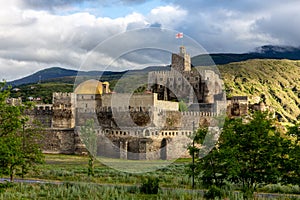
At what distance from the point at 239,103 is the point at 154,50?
4257cm

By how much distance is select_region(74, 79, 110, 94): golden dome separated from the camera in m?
70.4

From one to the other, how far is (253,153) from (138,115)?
34.2 meters

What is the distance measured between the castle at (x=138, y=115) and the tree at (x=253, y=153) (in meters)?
16.5

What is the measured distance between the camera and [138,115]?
5725 centimetres

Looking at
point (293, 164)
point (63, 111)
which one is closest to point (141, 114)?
point (63, 111)

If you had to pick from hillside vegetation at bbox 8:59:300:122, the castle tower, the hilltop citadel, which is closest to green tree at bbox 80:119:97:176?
the hilltop citadel

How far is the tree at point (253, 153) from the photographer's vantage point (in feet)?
76.4

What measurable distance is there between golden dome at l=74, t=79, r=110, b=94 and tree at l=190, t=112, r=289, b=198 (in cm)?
4748

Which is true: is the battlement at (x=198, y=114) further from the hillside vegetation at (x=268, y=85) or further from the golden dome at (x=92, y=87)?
the hillside vegetation at (x=268, y=85)

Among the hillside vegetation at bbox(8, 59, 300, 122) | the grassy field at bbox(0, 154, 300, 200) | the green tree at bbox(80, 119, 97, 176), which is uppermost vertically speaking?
the hillside vegetation at bbox(8, 59, 300, 122)

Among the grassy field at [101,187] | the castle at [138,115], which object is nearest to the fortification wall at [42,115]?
the castle at [138,115]

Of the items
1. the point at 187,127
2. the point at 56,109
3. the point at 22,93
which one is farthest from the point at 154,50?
the point at 22,93

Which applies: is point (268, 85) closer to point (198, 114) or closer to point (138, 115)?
point (198, 114)

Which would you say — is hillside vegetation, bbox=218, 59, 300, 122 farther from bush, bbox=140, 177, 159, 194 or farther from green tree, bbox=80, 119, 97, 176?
bush, bbox=140, 177, 159, 194
